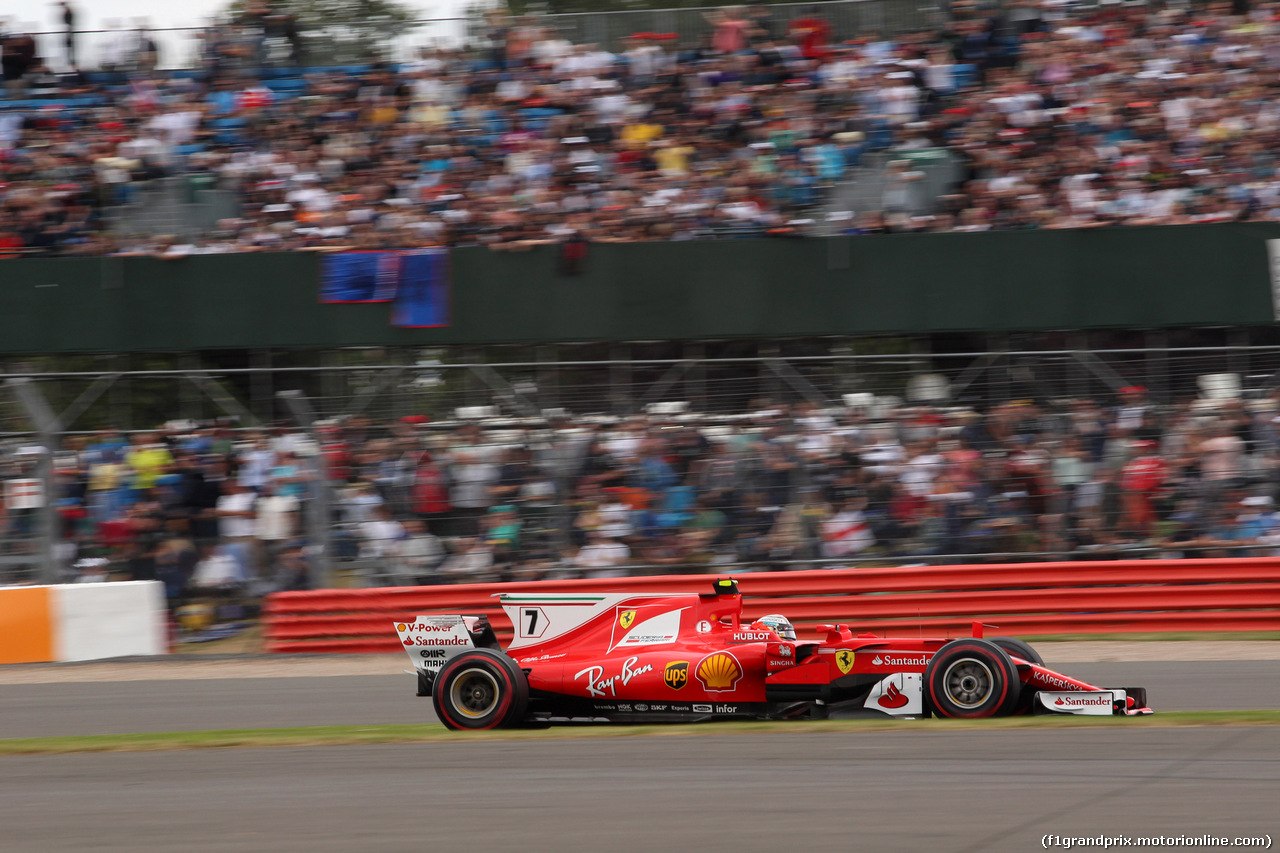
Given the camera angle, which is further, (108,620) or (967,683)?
(108,620)

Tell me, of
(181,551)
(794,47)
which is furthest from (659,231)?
(181,551)

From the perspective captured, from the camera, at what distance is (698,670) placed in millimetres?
8172

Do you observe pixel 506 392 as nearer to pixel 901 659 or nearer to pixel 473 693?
pixel 473 693

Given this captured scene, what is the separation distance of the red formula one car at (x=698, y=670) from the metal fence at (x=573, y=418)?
161 inches

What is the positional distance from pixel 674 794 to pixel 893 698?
7.24 ft

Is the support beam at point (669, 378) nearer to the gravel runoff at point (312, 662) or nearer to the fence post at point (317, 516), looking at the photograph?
the fence post at point (317, 516)

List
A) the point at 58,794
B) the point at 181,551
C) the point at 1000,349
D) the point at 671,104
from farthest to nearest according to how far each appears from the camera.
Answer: the point at 671,104, the point at 1000,349, the point at 181,551, the point at 58,794

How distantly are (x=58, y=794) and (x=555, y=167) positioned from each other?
1041 cm

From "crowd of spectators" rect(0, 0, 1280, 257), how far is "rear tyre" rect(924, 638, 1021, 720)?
8287 millimetres

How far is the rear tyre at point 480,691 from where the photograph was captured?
8445mm

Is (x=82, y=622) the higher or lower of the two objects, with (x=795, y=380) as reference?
lower

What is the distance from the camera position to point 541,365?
1303cm

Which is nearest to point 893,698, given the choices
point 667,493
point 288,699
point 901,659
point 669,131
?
point 901,659

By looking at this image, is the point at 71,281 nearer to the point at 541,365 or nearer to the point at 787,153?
the point at 541,365
